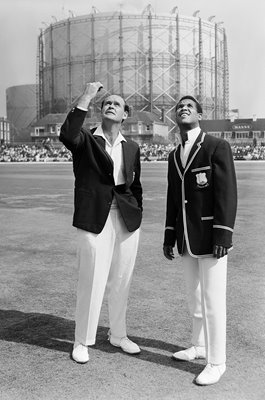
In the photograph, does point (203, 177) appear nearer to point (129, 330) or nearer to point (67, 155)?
point (129, 330)

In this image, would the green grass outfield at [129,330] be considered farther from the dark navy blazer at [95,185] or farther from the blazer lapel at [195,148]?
the blazer lapel at [195,148]

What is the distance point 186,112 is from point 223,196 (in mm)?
564

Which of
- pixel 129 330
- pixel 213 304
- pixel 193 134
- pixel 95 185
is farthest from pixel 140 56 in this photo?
pixel 213 304

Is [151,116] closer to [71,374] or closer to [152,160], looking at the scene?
[152,160]

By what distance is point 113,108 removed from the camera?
3664 mm

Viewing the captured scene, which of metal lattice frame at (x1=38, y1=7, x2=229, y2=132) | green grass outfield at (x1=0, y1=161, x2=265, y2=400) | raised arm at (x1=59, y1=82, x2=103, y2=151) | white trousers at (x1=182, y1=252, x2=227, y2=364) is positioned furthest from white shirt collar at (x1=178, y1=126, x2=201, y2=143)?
metal lattice frame at (x1=38, y1=7, x2=229, y2=132)

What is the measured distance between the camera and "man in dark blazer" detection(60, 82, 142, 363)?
3709 millimetres

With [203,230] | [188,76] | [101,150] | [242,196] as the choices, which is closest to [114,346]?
[203,230]

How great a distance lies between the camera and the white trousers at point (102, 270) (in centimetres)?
377

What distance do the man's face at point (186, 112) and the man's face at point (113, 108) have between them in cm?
42

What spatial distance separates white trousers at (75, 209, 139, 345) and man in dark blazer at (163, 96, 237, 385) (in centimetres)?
45

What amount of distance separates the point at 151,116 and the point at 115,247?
221ft

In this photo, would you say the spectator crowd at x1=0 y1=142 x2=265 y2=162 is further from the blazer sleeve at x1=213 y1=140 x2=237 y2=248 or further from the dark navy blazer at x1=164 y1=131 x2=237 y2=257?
the blazer sleeve at x1=213 y1=140 x2=237 y2=248

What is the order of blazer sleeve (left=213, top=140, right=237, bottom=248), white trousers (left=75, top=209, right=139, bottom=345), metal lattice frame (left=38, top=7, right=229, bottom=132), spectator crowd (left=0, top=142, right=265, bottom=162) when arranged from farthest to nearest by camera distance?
1. metal lattice frame (left=38, top=7, right=229, bottom=132)
2. spectator crowd (left=0, top=142, right=265, bottom=162)
3. white trousers (left=75, top=209, right=139, bottom=345)
4. blazer sleeve (left=213, top=140, right=237, bottom=248)
